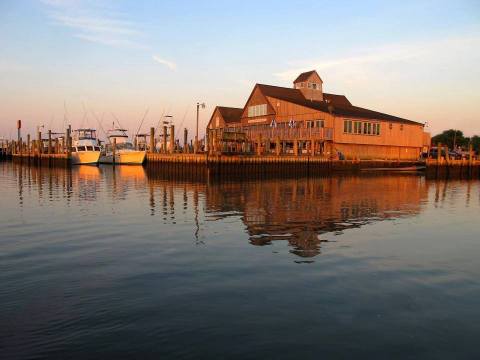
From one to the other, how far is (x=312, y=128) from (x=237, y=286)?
5405 centimetres

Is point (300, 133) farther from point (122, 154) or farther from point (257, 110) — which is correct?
point (122, 154)

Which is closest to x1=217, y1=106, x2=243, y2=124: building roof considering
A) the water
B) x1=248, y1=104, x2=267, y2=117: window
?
x1=248, y1=104, x2=267, y2=117: window

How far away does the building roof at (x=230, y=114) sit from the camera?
79000mm

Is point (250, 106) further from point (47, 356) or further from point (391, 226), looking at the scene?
point (47, 356)

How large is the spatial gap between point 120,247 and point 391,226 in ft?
38.9

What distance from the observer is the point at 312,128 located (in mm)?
62500

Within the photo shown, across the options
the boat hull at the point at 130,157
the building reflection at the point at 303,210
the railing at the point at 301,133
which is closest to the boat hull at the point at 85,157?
the boat hull at the point at 130,157

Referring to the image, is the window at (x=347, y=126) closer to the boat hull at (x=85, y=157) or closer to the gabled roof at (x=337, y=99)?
the gabled roof at (x=337, y=99)

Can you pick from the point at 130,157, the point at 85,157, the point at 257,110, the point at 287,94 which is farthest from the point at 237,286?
the point at 85,157

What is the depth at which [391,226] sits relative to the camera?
19.3m

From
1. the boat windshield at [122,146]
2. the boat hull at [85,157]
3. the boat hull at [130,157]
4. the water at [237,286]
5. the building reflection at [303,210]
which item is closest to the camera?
the water at [237,286]

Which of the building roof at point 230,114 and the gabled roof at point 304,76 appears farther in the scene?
the building roof at point 230,114

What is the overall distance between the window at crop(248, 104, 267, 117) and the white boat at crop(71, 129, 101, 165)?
1136 inches

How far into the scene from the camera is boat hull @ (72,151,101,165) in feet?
259
